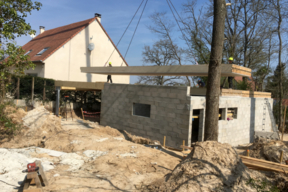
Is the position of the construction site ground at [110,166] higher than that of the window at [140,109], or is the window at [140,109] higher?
the window at [140,109]

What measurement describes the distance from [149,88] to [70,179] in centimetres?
660

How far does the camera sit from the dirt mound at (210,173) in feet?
14.9

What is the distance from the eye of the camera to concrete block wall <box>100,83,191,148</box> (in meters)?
9.88

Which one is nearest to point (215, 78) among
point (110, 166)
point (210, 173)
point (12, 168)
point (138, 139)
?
point (210, 173)

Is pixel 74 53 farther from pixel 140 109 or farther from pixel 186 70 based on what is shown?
pixel 186 70

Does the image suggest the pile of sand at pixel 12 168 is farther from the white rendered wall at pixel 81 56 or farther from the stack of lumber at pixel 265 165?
the white rendered wall at pixel 81 56

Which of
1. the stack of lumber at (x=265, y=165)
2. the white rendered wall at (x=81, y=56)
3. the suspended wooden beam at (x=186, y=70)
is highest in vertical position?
the white rendered wall at (x=81, y=56)

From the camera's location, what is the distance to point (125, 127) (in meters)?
12.4

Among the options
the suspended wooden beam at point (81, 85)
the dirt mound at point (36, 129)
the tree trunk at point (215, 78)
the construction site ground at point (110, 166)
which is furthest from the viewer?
the suspended wooden beam at point (81, 85)

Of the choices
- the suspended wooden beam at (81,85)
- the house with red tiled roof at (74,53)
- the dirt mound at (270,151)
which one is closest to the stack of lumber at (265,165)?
the dirt mound at (270,151)

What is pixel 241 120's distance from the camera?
1299 centimetres

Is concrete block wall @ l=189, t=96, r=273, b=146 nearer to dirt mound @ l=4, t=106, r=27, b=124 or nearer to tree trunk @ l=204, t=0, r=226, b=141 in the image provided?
tree trunk @ l=204, t=0, r=226, b=141

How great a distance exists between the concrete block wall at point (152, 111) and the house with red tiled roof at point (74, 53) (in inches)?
325

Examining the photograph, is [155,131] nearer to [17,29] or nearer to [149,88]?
[149,88]
